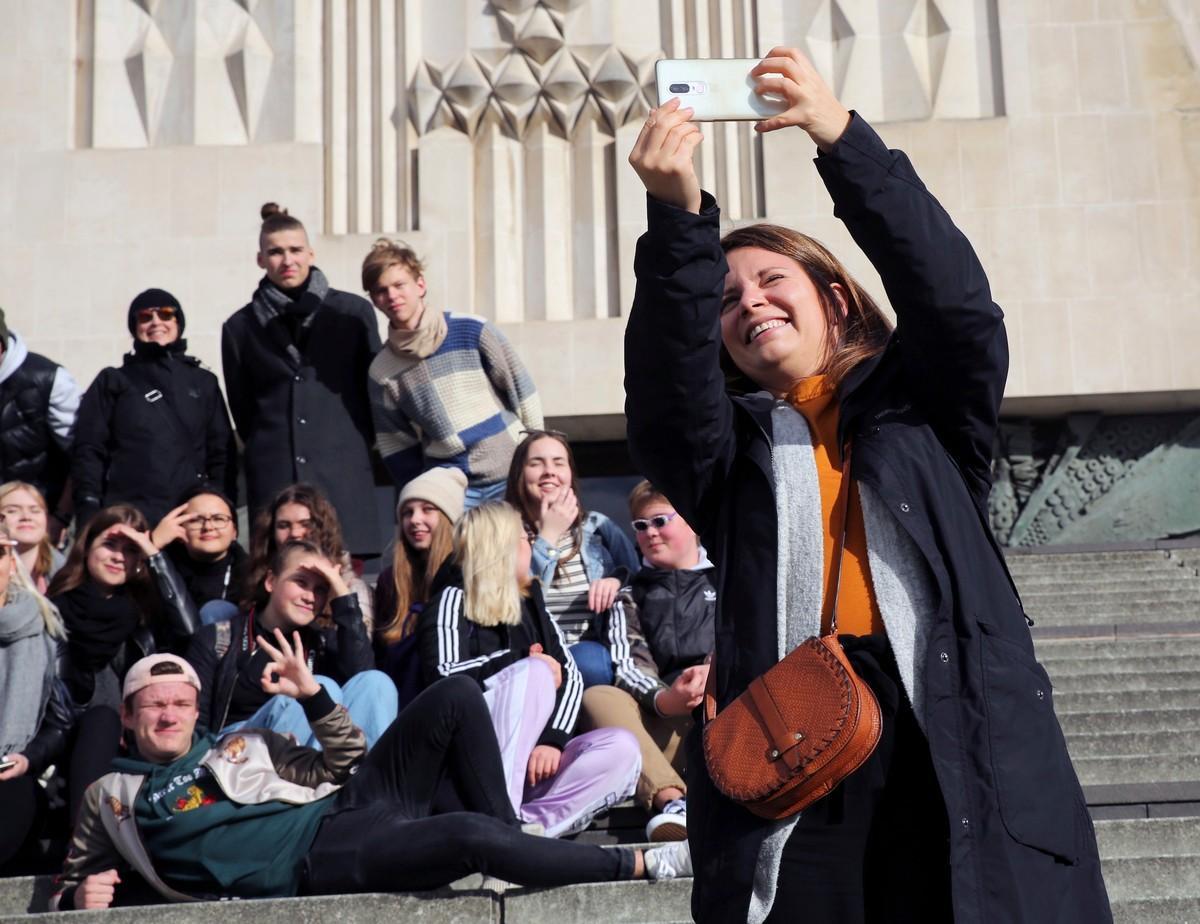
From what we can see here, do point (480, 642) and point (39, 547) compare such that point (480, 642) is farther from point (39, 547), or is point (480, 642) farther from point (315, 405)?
point (315, 405)

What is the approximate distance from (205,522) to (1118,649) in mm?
3463

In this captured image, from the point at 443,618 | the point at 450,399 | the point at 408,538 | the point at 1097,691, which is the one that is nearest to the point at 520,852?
the point at 443,618

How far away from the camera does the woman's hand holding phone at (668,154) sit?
6.75ft

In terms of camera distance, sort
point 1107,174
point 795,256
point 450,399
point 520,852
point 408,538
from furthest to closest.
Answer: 1. point 1107,174
2. point 450,399
3. point 408,538
4. point 520,852
5. point 795,256

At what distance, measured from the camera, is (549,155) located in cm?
1074

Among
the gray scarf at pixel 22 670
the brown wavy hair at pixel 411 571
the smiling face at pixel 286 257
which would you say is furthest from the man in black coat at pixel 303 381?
the gray scarf at pixel 22 670

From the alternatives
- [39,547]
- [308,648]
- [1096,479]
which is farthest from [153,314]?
[1096,479]

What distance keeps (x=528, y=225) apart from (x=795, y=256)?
339 inches

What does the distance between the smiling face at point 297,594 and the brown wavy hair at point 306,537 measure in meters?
0.27

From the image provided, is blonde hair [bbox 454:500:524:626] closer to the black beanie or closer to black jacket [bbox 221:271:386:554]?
black jacket [bbox 221:271:386:554]

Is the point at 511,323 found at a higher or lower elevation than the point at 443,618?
higher

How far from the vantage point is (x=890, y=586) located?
206 cm

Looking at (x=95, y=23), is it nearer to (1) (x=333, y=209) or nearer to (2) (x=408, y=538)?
(1) (x=333, y=209)

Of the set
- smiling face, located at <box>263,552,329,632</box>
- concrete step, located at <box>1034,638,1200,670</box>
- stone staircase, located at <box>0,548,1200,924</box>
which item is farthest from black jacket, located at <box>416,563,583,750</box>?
concrete step, located at <box>1034,638,1200,670</box>
